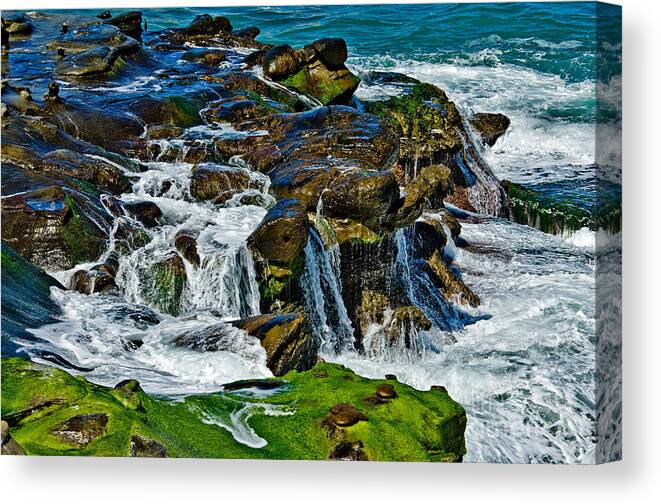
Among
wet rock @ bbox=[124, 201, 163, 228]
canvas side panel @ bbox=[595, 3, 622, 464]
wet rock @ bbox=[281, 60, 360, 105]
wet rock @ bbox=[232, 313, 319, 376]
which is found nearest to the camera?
canvas side panel @ bbox=[595, 3, 622, 464]

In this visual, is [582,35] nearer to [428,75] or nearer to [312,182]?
[428,75]

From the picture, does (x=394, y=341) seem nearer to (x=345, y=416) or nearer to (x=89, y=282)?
(x=345, y=416)

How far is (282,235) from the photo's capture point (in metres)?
9.53

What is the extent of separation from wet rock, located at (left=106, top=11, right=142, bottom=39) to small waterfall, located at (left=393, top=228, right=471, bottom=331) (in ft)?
10.4

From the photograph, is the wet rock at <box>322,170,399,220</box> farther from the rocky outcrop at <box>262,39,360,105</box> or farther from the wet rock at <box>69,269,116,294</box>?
the wet rock at <box>69,269,116,294</box>

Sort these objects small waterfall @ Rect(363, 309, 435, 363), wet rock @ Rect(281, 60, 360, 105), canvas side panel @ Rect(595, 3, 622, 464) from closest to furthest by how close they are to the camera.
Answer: canvas side panel @ Rect(595, 3, 622, 464) < small waterfall @ Rect(363, 309, 435, 363) < wet rock @ Rect(281, 60, 360, 105)

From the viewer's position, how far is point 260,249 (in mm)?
9586

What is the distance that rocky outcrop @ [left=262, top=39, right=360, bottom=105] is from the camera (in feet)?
32.3

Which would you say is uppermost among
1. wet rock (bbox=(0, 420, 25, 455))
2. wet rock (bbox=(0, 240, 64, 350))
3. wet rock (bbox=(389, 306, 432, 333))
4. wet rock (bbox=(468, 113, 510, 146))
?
wet rock (bbox=(468, 113, 510, 146))

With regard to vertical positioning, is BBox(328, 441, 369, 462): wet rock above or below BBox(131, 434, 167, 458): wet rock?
below

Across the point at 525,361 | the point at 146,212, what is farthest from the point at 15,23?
the point at 525,361

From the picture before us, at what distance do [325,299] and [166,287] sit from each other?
1.48 metres

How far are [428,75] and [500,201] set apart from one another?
56.5 inches

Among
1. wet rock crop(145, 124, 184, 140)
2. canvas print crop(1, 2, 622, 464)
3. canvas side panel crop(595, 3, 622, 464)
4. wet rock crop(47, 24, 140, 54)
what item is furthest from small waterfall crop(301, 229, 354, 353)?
wet rock crop(47, 24, 140, 54)
